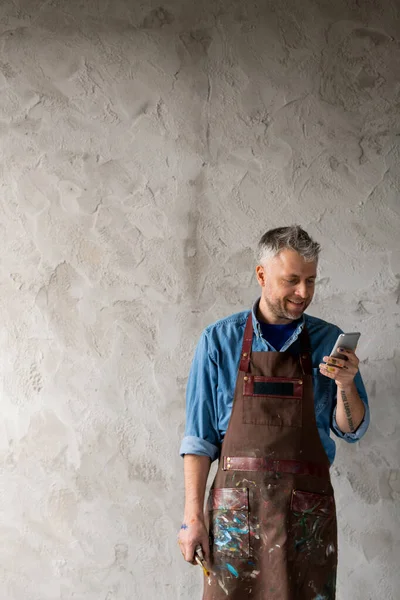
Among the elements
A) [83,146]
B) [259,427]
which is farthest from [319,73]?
[259,427]

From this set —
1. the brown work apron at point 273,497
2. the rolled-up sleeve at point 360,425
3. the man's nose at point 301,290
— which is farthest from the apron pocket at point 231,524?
the man's nose at point 301,290

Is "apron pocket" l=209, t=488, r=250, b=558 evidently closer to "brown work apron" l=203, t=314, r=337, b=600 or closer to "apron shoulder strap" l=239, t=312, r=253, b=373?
"brown work apron" l=203, t=314, r=337, b=600

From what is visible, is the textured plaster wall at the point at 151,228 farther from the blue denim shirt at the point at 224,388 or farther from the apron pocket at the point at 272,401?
the apron pocket at the point at 272,401

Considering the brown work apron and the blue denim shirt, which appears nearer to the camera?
the brown work apron

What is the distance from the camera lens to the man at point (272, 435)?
1930mm

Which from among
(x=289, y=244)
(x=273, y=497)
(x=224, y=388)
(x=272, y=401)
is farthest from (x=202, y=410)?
(x=289, y=244)

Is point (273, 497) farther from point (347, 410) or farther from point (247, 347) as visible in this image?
point (247, 347)

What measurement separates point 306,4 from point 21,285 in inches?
60.4

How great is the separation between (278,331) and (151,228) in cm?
76

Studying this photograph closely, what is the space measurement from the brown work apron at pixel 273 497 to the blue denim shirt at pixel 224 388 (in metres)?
0.05

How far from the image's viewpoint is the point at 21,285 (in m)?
2.70

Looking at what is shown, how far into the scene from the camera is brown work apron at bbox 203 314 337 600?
1920 mm

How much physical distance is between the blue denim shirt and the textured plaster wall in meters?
0.44

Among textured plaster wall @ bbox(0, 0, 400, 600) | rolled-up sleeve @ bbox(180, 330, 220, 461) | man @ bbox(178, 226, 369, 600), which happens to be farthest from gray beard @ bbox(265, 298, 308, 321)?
textured plaster wall @ bbox(0, 0, 400, 600)
